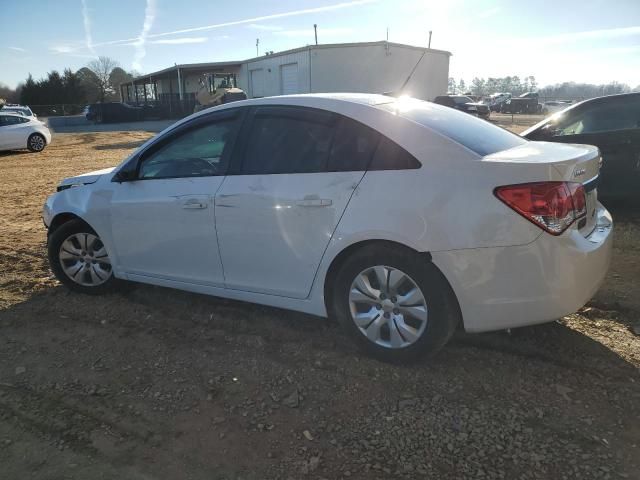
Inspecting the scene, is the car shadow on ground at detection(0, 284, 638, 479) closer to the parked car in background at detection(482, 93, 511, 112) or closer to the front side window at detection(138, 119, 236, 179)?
the front side window at detection(138, 119, 236, 179)

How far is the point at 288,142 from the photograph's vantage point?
3434mm

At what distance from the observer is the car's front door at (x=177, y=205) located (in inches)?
144

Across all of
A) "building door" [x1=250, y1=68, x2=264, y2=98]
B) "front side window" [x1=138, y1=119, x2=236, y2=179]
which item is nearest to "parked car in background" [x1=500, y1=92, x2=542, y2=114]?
"building door" [x1=250, y1=68, x2=264, y2=98]

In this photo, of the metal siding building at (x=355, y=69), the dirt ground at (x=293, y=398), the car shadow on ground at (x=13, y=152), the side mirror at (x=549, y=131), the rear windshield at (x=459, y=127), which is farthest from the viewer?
the metal siding building at (x=355, y=69)

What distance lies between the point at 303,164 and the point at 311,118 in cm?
33

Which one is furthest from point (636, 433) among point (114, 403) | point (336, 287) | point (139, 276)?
point (139, 276)

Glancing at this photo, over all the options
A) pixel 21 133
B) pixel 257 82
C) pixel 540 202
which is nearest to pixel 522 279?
pixel 540 202

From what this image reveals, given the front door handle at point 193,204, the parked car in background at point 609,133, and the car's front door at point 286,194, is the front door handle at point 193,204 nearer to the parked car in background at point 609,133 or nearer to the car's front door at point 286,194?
the car's front door at point 286,194

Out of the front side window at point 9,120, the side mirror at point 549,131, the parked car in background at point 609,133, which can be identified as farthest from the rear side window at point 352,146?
the front side window at point 9,120

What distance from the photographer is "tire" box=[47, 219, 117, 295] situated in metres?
4.43

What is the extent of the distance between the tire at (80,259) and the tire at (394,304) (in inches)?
91.3

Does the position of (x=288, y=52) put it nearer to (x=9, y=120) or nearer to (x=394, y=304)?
(x=9, y=120)

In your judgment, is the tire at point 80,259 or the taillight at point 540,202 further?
the tire at point 80,259

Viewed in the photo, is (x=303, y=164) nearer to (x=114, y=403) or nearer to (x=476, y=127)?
(x=476, y=127)
